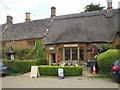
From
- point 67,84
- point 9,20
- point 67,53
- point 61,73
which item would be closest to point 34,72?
point 61,73

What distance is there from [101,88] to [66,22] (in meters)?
16.7

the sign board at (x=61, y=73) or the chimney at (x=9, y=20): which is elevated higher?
the chimney at (x=9, y=20)

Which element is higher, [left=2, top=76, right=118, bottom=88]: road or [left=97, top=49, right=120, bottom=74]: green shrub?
[left=97, top=49, right=120, bottom=74]: green shrub

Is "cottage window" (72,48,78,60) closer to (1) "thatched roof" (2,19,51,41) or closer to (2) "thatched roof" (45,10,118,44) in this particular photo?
(2) "thatched roof" (45,10,118,44)

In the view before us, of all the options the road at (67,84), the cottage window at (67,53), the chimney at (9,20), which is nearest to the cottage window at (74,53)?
the cottage window at (67,53)

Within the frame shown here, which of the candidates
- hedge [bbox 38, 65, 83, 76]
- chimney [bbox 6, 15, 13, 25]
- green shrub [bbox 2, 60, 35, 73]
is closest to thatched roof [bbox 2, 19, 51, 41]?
chimney [bbox 6, 15, 13, 25]

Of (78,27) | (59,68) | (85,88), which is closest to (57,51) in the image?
(78,27)

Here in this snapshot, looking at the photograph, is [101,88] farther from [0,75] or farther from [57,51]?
[57,51]

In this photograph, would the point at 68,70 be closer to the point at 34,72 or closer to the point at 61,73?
the point at 61,73

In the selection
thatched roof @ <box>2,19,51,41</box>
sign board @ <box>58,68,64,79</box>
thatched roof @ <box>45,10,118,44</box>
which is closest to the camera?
sign board @ <box>58,68,64,79</box>

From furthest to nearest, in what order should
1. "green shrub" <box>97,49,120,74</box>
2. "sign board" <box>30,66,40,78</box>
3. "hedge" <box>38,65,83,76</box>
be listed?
1. "sign board" <box>30,66,40,78</box>
2. "hedge" <box>38,65,83,76</box>
3. "green shrub" <box>97,49,120,74</box>

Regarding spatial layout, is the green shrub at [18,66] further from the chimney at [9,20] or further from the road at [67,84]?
Result: the chimney at [9,20]

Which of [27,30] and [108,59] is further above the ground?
[27,30]

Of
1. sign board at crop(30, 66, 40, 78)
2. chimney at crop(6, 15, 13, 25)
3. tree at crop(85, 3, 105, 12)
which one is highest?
tree at crop(85, 3, 105, 12)
